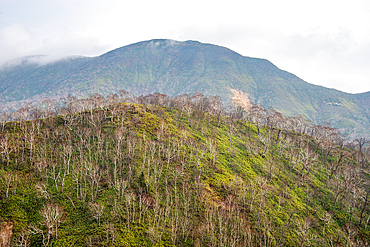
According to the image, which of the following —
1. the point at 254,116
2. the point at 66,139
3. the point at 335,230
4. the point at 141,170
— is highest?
the point at 254,116

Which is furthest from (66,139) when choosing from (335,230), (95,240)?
(335,230)

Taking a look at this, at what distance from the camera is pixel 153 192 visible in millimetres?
53688

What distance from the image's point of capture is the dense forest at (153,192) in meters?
42.1

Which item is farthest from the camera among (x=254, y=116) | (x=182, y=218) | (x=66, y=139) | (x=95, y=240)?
(x=254, y=116)

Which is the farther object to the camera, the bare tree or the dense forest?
the dense forest

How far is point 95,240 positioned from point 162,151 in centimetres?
3639

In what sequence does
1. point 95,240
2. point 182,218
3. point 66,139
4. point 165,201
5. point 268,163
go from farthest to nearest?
point 268,163
point 66,139
point 165,201
point 182,218
point 95,240

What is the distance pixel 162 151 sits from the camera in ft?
230

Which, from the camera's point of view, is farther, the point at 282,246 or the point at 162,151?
the point at 162,151

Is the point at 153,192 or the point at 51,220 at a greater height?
the point at 153,192

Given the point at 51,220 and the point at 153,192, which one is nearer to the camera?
the point at 51,220

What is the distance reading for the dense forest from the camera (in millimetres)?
42094

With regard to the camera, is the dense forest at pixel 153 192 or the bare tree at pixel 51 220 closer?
the bare tree at pixel 51 220

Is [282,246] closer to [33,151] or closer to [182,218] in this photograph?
[182,218]
